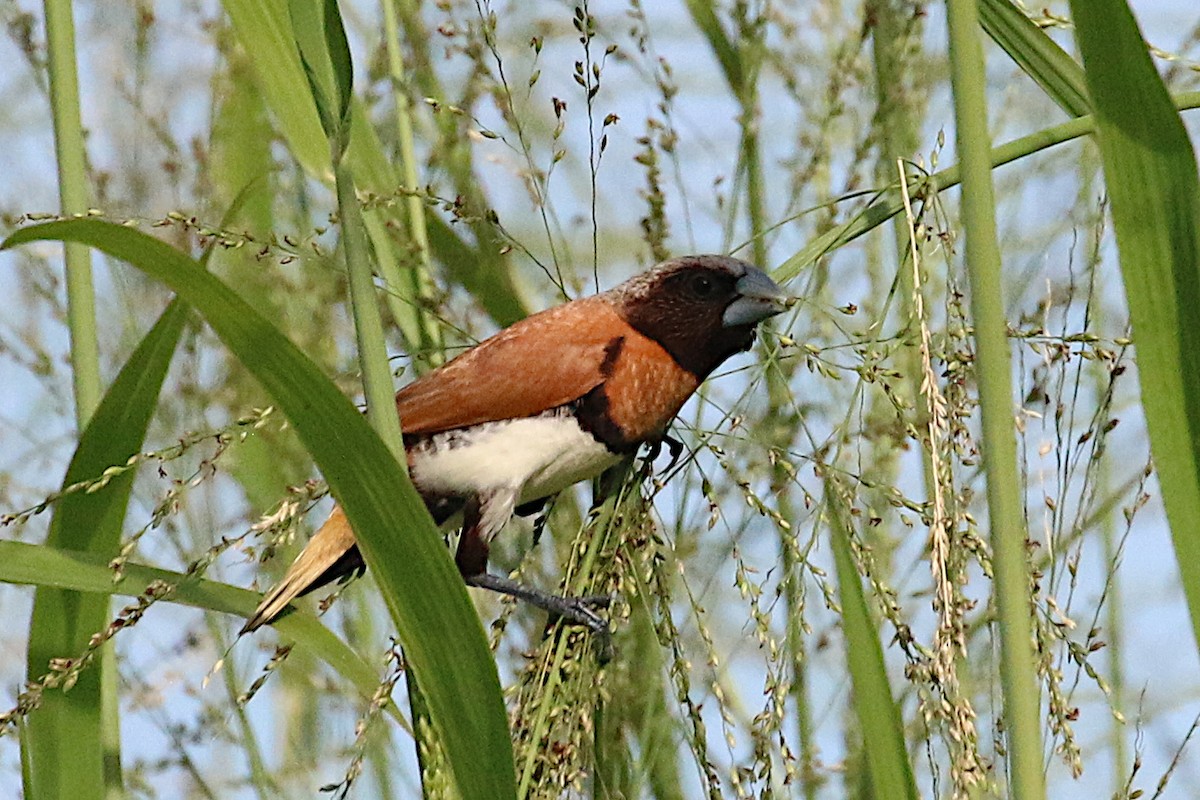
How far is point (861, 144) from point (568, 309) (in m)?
0.39

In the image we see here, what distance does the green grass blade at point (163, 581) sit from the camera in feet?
3.88

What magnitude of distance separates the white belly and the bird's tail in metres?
0.15

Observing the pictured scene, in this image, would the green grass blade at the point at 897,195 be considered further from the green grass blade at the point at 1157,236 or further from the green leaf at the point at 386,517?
the green leaf at the point at 386,517

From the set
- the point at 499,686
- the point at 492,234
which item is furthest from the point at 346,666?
the point at 492,234

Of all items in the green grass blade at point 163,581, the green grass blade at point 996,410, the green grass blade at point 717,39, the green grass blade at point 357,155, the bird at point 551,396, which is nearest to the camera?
the green grass blade at point 996,410

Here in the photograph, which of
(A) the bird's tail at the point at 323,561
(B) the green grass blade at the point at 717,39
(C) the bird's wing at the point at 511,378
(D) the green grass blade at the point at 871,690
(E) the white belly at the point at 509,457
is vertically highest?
(B) the green grass blade at the point at 717,39

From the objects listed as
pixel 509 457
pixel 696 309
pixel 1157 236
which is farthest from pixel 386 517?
pixel 696 309

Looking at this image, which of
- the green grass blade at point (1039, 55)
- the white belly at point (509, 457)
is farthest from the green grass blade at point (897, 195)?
the white belly at point (509, 457)

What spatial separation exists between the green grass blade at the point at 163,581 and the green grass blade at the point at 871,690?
34 cm

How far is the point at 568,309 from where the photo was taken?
71.2 inches

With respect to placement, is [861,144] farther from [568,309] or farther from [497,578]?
[497,578]

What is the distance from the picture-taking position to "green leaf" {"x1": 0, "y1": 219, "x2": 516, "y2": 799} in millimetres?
933

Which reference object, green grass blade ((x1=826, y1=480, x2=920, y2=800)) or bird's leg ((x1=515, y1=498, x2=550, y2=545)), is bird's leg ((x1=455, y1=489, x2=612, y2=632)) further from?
green grass blade ((x1=826, y1=480, x2=920, y2=800))

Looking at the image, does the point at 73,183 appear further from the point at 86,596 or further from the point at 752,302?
the point at 752,302
